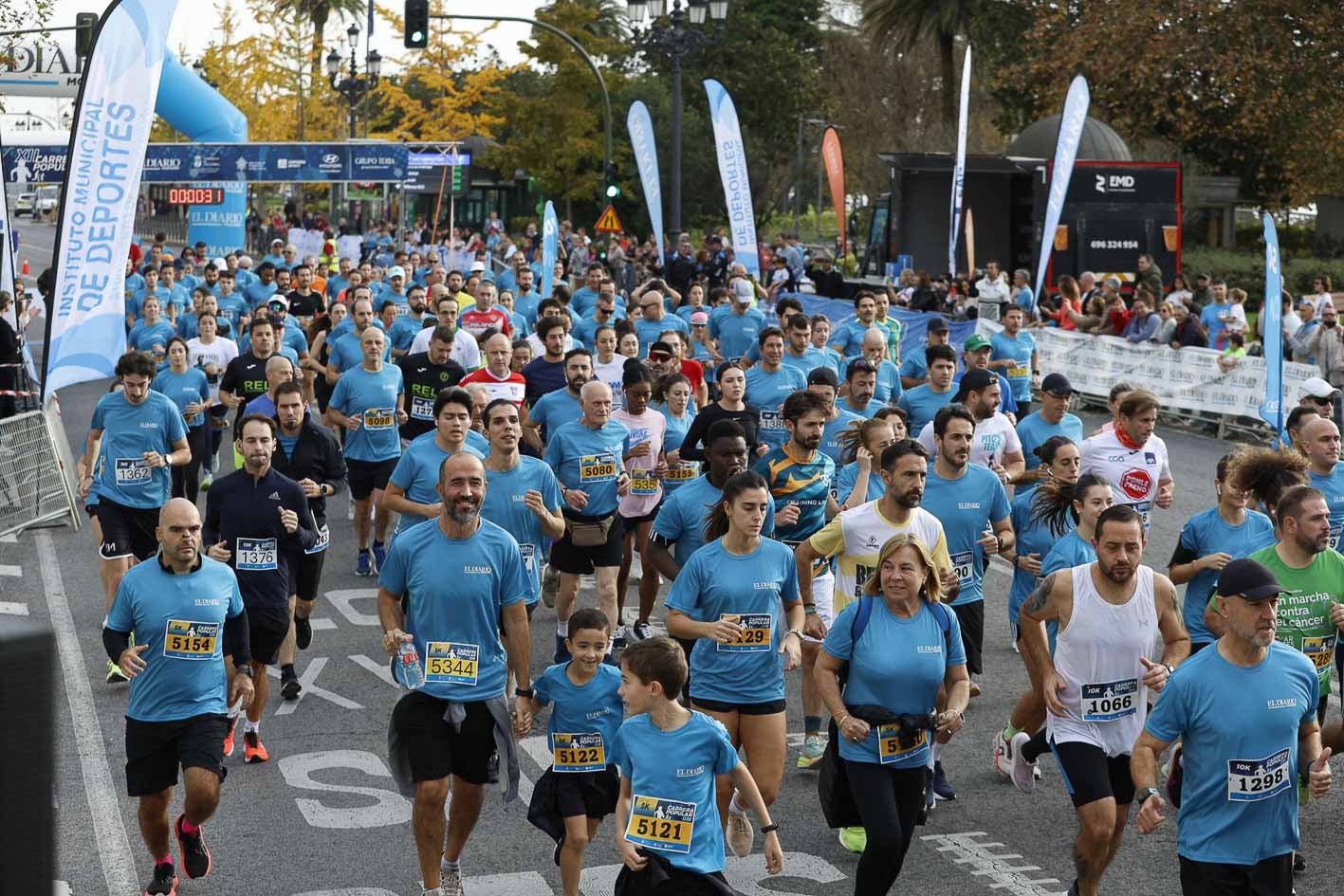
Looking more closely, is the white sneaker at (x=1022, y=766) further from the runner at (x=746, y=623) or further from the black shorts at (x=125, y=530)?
the black shorts at (x=125, y=530)

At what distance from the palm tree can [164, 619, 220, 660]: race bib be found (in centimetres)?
4492

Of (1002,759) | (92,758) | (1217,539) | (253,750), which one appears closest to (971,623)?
(1002,759)

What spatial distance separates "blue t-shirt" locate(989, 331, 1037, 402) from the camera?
1555cm

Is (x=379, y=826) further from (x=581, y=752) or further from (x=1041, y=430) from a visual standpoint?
(x=1041, y=430)

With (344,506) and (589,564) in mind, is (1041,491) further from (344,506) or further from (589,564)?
(344,506)

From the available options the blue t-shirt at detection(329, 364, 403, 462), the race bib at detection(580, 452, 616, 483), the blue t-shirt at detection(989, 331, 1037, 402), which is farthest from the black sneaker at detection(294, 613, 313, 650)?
the blue t-shirt at detection(989, 331, 1037, 402)

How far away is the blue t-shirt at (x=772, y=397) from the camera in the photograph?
39.9ft

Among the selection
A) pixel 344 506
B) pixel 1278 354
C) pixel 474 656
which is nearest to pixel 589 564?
pixel 474 656

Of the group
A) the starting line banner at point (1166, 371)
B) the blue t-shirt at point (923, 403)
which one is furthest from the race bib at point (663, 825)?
the starting line banner at point (1166, 371)

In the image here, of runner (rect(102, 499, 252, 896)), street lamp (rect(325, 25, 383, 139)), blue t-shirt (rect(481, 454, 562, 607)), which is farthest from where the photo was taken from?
street lamp (rect(325, 25, 383, 139))

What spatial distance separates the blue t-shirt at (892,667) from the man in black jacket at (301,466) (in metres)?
4.34

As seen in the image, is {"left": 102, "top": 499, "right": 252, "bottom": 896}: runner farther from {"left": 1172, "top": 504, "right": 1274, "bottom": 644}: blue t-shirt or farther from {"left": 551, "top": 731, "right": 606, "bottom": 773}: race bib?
{"left": 1172, "top": 504, "right": 1274, "bottom": 644}: blue t-shirt

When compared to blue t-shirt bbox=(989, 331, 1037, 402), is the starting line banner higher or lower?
lower

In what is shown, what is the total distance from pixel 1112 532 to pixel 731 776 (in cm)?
166
